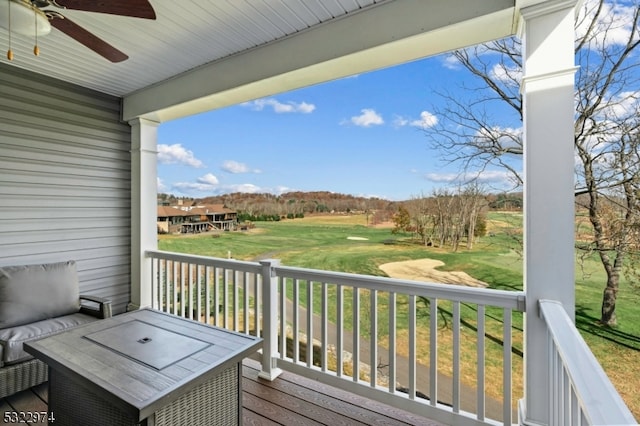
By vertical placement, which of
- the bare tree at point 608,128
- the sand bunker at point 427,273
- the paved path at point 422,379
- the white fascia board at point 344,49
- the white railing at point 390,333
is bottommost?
the paved path at point 422,379

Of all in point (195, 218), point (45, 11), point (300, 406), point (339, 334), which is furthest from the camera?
point (195, 218)

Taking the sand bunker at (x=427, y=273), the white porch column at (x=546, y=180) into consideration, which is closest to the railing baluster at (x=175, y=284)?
the sand bunker at (x=427, y=273)

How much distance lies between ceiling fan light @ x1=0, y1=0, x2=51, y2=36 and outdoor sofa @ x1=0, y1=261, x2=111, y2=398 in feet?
7.10

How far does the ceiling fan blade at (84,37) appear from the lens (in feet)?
5.60

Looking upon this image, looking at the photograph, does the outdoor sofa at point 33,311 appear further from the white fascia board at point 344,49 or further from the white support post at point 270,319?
the white fascia board at point 344,49

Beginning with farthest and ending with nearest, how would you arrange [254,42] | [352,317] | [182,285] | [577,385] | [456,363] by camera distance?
[182,285], [254,42], [352,317], [456,363], [577,385]

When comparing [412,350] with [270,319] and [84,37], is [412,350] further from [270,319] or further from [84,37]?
[84,37]

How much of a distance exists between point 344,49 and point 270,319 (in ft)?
7.54

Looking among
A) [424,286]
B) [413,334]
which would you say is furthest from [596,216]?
[413,334]

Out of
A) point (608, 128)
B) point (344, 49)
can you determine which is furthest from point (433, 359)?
point (344, 49)

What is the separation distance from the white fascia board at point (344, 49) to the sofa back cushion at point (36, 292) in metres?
1.99

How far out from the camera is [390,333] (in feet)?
7.06

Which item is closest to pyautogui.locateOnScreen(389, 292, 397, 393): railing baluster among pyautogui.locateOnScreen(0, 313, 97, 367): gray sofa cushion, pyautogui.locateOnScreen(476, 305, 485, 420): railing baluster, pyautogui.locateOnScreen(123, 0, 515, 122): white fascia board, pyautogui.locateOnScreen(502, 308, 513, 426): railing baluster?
pyautogui.locateOnScreen(476, 305, 485, 420): railing baluster

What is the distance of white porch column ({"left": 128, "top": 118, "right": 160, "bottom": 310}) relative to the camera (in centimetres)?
377
